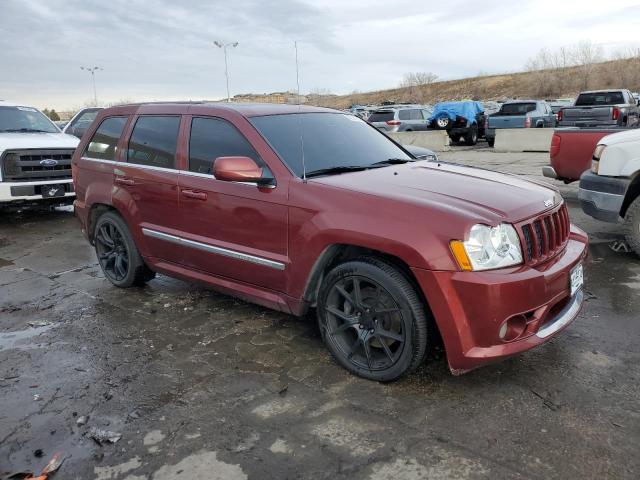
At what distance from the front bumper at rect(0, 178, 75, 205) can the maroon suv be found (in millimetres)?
4246

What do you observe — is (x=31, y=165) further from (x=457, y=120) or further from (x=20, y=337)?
(x=457, y=120)

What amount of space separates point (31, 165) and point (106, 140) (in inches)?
166

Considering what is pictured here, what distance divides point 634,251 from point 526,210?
10.6ft

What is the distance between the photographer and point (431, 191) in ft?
11.0

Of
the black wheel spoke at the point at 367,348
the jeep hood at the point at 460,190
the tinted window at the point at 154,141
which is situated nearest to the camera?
the jeep hood at the point at 460,190

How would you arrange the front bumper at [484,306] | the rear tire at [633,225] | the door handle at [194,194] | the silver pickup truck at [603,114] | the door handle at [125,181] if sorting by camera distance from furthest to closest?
1. the silver pickup truck at [603,114]
2. the rear tire at [633,225]
3. the door handle at [125,181]
4. the door handle at [194,194]
5. the front bumper at [484,306]

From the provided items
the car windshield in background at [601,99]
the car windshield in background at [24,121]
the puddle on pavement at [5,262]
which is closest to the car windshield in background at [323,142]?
the puddle on pavement at [5,262]

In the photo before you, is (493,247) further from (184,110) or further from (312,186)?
(184,110)

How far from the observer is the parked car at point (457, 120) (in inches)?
860

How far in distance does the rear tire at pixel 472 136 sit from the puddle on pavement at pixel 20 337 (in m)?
20.0

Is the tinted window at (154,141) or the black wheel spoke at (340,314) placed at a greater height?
the tinted window at (154,141)

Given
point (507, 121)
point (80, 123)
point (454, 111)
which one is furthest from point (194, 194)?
point (454, 111)

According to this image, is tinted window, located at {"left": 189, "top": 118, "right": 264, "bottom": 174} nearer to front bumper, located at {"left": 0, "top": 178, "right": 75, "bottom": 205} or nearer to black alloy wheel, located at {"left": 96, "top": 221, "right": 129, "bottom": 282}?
black alloy wheel, located at {"left": 96, "top": 221, "right": 129, "bottom": 282}

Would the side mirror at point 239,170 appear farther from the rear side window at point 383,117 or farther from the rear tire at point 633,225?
the rear side window at point 383,117
